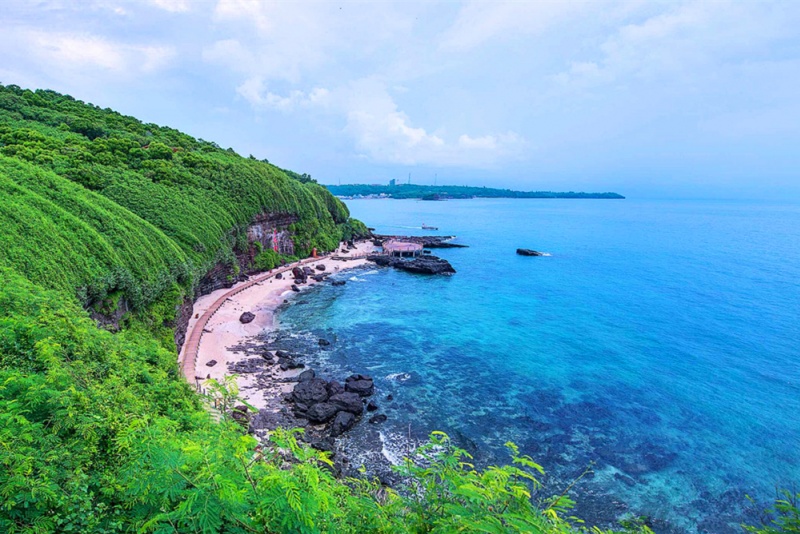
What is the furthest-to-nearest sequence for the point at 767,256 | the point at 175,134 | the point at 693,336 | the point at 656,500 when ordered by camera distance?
the point at 767,256
the point at 175,134
the point at 693,336
the point at 656,500

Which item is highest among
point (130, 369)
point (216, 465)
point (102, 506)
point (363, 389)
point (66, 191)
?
point (66, 191)

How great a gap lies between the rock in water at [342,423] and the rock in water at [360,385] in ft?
8.61

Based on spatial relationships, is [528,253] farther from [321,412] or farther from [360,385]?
[321,412]

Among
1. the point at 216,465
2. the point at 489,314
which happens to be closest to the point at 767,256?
the point at 489,314

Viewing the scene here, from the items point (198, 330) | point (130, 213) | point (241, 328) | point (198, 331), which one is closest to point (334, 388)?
point (198, 331)

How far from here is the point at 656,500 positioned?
18.6 m

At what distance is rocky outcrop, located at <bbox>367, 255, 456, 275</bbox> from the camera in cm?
6556

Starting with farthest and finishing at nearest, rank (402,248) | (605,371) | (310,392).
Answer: (402,248), (605,371), (310,392)

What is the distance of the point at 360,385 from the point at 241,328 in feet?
51.9

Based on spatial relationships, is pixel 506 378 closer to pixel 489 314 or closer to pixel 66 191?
pixel 489 314

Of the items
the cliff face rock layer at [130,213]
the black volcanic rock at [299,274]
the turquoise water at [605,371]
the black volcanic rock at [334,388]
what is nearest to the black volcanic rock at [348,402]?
the black volcanic rock at [334,388]

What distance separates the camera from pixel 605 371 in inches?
1247

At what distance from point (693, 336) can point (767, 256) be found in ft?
197

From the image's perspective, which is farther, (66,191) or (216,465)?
(66,191)
